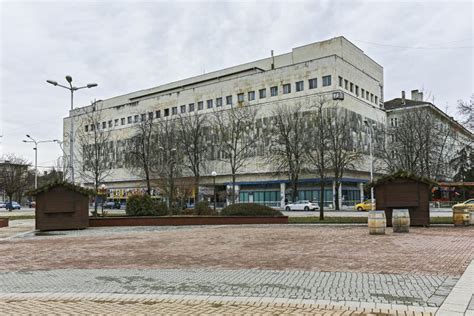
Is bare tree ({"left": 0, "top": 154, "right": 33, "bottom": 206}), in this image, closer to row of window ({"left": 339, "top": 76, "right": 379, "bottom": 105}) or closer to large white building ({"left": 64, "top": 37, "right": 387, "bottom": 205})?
large white building ({"left": 64, "top": 37, "right": 387, "bottom": 205})

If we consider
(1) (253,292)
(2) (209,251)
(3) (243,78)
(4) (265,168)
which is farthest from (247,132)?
(1) (253,292)

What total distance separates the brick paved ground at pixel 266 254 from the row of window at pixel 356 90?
49.3 meters

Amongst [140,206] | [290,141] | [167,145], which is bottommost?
[140,206]

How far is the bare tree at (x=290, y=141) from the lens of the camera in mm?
57000

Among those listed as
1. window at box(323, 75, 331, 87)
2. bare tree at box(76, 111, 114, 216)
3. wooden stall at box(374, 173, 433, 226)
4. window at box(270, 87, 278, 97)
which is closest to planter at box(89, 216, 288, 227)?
wooden stall at box(374, 173, 433, 226)

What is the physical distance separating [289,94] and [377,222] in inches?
2023

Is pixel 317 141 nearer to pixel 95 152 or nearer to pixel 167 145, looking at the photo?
pixel 167 145

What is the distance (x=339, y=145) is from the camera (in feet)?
176

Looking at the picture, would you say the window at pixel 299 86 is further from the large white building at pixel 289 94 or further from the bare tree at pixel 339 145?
the bare tree at pixel 339 145

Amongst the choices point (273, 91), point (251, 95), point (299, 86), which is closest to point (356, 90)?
point (299, 86)

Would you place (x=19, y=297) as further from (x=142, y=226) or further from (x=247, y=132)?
(x=247, y=132)

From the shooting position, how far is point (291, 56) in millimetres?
75125

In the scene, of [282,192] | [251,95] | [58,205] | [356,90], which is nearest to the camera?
[58,205]

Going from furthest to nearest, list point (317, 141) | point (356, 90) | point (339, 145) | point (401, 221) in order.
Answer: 1. point (356, 90)
2. point (339, 145)
3. point (317, 141)
4. point (401, 221)
